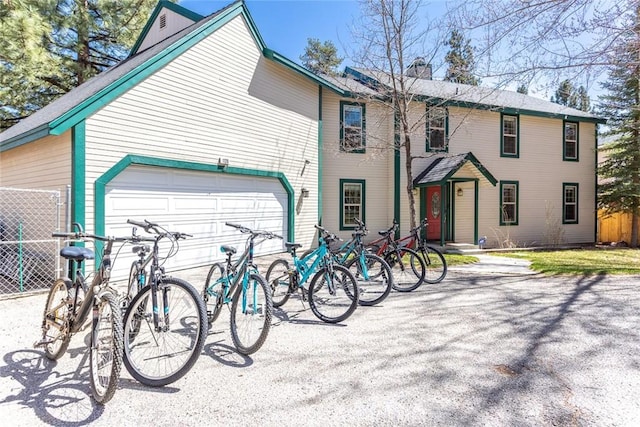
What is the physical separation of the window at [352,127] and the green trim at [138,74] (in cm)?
452

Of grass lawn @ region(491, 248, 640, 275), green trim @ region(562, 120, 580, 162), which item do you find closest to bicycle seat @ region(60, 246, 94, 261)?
grass lawn @ region(491, 248, 640, 275)

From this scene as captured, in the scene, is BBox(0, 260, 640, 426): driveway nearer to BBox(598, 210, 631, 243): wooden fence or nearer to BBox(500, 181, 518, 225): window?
BBox(500, 181, 518, 225): window

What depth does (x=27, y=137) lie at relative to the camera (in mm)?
6469

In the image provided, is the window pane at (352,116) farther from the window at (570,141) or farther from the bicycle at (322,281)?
the window at (570,141)

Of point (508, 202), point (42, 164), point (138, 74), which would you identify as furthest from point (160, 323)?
point (508, 202)

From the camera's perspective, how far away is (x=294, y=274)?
15.4 feet

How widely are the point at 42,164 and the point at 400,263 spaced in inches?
273

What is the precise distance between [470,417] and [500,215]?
13.0 metres

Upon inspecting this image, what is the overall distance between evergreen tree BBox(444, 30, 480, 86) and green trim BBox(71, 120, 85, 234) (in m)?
7.78

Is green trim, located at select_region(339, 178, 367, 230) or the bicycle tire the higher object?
green trim, located at select_region(339, 178, 367, 230)

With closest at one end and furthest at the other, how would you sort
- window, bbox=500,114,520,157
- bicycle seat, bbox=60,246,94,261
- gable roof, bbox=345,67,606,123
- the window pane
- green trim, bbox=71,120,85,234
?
bicycle seat, bbox=60,246,94,261 → green trim, bbox=71,120,85,234 → gable roof, bbox=345,67,606,123 → the window pane → window, bbox=500,114,520,157

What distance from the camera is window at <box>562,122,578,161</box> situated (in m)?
15.0

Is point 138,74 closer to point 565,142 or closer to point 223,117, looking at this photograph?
point 223,117

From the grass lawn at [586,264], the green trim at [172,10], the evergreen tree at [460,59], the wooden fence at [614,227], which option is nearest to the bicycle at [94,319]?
the evergreen tree at [460,59]
